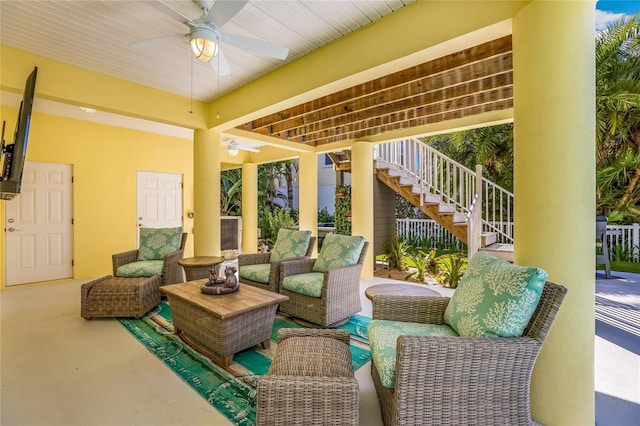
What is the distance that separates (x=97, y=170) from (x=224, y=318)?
5256 millimetres

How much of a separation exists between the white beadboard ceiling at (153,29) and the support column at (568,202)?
4.34ft

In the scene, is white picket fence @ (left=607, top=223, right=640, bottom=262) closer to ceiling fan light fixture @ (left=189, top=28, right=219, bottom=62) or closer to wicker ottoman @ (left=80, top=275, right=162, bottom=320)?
ceiling fan light fixture @ (left=189, top=28, right=219, bottom=62)

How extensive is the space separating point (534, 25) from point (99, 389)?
3.88 meters

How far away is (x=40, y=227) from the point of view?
17.0ft

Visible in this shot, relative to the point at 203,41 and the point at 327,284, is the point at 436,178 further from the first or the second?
the point at 203,41

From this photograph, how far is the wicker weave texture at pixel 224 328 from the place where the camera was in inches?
96.9

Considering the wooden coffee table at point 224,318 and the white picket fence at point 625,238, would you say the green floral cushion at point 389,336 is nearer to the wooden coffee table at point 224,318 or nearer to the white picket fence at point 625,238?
the wooden coffee table at point 224,318

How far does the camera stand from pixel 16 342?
2881 millimetres

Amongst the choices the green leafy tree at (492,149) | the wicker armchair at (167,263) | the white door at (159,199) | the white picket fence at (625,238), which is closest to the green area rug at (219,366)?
the wicker armchair at (167,263)

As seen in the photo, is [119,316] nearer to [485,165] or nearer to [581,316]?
[581,316]

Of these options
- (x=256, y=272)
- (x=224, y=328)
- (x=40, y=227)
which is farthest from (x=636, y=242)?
(x=40, y=227)

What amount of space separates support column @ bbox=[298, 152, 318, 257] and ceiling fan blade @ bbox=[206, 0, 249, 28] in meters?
4.66

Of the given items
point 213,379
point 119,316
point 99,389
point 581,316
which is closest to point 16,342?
point 119,316

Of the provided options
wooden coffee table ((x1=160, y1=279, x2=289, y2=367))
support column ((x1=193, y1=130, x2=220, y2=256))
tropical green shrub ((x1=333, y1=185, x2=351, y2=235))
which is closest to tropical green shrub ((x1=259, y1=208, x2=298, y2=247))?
tropical green shrub ((x1=333, y1=185, x2=351, y2=235))
